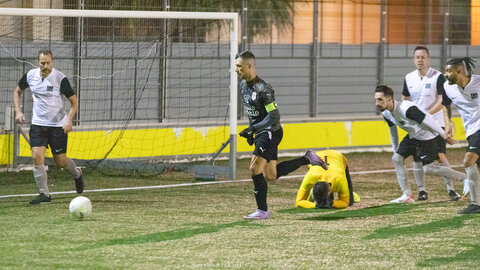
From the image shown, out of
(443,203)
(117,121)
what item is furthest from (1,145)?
(443,203)

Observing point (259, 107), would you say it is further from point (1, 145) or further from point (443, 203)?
point (1, 145)

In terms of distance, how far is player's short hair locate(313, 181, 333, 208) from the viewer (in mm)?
11586

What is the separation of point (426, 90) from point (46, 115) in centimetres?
506

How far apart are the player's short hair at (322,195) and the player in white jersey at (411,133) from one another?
1184mm

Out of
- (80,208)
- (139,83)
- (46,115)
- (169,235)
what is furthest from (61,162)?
(139,83)

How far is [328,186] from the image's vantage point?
11656 mm

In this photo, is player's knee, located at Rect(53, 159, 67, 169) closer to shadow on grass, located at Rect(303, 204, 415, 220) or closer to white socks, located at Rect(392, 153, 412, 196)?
shadow on grass, located at Rect(303, 204, 415, 220)

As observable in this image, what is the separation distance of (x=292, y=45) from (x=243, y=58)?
917cm

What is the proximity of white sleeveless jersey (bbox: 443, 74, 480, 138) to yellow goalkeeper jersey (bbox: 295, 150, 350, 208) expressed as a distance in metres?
1.61

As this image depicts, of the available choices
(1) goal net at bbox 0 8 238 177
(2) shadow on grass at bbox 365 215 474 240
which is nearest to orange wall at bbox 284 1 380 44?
(1) goal net at bbox 0 8 238 177

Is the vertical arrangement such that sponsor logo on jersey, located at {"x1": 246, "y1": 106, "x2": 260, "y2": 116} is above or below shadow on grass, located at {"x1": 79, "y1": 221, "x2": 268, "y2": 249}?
above

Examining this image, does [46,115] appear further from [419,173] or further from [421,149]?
[419,173]

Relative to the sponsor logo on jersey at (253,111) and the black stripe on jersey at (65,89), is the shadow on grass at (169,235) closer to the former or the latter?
the sponsor logo on jersey at (253,111)

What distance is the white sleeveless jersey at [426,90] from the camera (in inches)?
509
